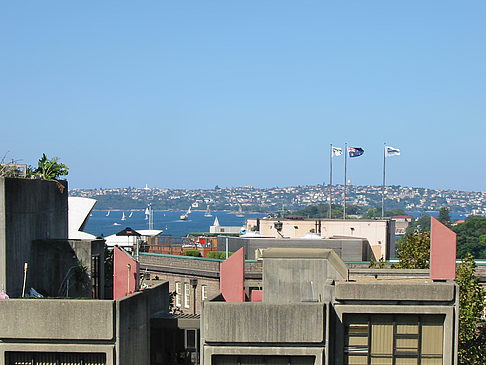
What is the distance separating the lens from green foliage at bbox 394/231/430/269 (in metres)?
39.1

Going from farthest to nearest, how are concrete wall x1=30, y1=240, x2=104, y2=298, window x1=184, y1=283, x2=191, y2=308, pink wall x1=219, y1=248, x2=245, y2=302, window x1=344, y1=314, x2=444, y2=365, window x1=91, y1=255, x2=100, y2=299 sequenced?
window x1=184, y1=283, x2=191, y2=308
window x1=91, y1=255, x2=100, y2=299
concrete wall x1=30, y1=240, x2=104, y2=298
pink wall x1=219, y1=248, x2=245, y2=302
window x1=344, y1=314, x2=444, y2=365

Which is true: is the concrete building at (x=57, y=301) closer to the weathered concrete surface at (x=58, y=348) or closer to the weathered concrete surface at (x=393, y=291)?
the weathered concrete surface at (x=58, y=348)

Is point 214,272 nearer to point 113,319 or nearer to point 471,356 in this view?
point 471,356

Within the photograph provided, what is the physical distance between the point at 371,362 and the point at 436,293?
2664 mm

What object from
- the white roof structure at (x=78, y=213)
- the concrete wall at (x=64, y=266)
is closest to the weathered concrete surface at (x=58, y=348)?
the concrete wall at (x=64, y=266)

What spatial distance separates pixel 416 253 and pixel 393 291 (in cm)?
1803

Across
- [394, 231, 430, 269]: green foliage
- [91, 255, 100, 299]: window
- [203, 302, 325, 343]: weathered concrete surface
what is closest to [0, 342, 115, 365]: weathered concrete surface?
[203, 302, 325, 343]: weathered concrete surface

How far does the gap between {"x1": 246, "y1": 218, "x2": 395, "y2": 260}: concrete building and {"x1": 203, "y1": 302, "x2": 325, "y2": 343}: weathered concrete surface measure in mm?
51263

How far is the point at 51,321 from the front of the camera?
70.9 feet

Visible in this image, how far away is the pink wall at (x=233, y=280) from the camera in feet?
79.9

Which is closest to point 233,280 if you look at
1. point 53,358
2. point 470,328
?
point 53,358

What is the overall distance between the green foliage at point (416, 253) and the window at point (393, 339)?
16.6 metres

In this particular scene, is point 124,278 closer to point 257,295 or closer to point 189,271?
point 257,295

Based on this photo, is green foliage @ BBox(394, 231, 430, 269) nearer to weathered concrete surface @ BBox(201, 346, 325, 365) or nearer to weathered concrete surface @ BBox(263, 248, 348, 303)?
weathered concrete surface @ BBox(263, 248, 348, 303)
